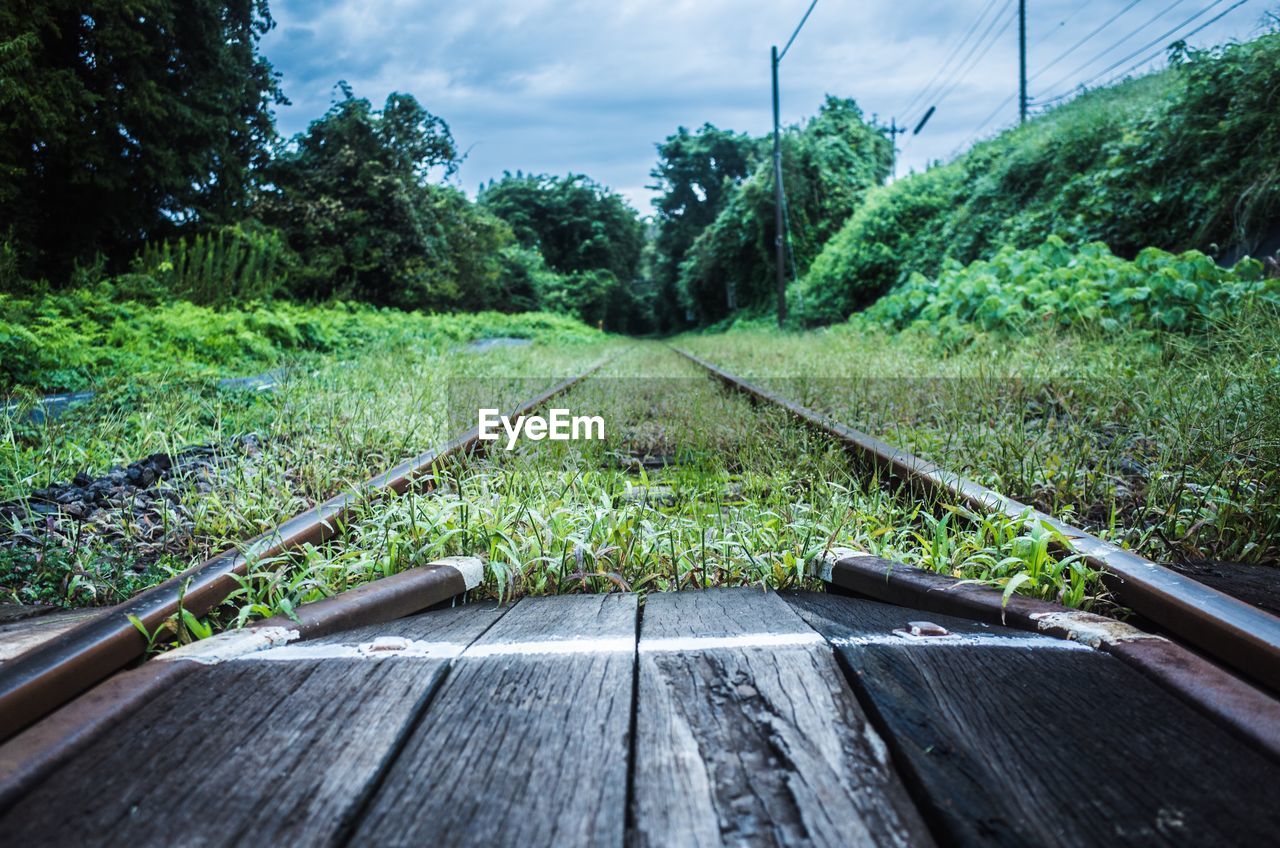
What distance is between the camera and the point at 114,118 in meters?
9.70

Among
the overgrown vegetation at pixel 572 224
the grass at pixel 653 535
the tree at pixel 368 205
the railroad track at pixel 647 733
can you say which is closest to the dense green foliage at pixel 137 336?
the grass at pixel 653 535

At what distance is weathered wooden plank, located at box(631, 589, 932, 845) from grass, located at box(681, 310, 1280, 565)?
1.35 m

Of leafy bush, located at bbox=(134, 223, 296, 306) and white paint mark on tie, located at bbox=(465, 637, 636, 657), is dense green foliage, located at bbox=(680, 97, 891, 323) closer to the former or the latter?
leafy bush, located at bbox=(134, 223, 296, 306)

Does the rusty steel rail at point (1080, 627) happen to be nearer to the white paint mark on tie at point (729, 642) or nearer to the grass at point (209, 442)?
the white paint mark on tie at point (729, 642)

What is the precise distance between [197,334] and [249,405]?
9.04 feet

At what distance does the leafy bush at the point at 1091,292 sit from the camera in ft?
17.2

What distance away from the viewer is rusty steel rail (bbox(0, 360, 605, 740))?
104cm

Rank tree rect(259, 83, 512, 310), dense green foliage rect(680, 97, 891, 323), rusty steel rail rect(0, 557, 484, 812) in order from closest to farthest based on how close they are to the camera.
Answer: rusty steel rail rect(0, 557, 484, 812) < tree rect(259, 83, 512, 310) < dense green foliage rect(680, 97, 891, 323)

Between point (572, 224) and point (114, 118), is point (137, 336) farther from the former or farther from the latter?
point (572, 224)

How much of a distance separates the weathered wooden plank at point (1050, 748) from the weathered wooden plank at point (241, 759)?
0.74m

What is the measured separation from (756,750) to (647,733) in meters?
0.16

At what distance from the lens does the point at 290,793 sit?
84cm

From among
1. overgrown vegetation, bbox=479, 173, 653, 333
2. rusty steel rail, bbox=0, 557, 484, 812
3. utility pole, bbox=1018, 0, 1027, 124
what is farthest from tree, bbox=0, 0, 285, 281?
overgrown vegetation, bbox=479, 173, 653, 333

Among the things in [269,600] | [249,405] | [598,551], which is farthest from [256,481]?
[249,405]
